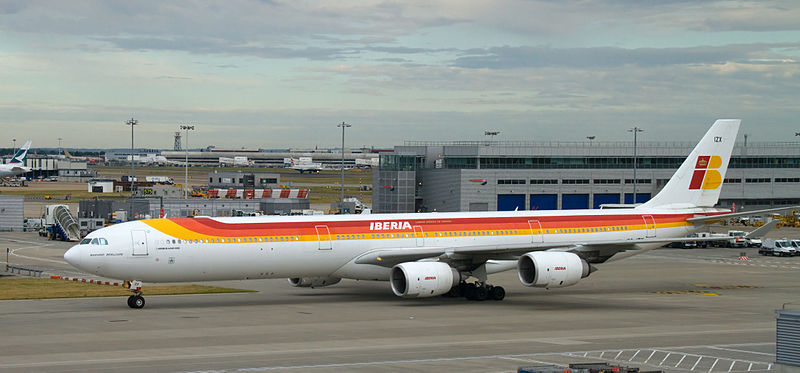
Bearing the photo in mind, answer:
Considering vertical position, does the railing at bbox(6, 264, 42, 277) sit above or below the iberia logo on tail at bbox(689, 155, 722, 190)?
below

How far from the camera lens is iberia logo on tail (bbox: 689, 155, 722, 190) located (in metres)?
51.6

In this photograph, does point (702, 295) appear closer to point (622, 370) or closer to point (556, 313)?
point (556, 313)

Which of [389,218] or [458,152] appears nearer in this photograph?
[389,218]

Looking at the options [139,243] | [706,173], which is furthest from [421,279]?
[706,173]

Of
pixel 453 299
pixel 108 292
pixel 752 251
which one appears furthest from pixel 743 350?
pixel 752 251

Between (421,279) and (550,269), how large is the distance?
5.85 meters

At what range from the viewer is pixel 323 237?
138 feet

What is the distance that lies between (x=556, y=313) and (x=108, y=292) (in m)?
23.0

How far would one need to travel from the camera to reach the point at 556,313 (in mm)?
39781

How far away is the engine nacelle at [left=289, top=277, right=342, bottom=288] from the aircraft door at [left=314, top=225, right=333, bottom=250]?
137 inches

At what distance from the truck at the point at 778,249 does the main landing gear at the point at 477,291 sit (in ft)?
126

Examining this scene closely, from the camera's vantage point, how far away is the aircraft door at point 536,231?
153 feet

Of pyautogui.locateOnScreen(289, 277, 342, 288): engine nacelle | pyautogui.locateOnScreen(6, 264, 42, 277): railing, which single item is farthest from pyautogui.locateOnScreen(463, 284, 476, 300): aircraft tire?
pyautogui.locateOnScreen(6, 264, 42, 277): railing

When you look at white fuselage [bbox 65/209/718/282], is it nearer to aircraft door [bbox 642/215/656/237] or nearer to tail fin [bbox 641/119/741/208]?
aircraft door [bbox 642/215/656/237]
